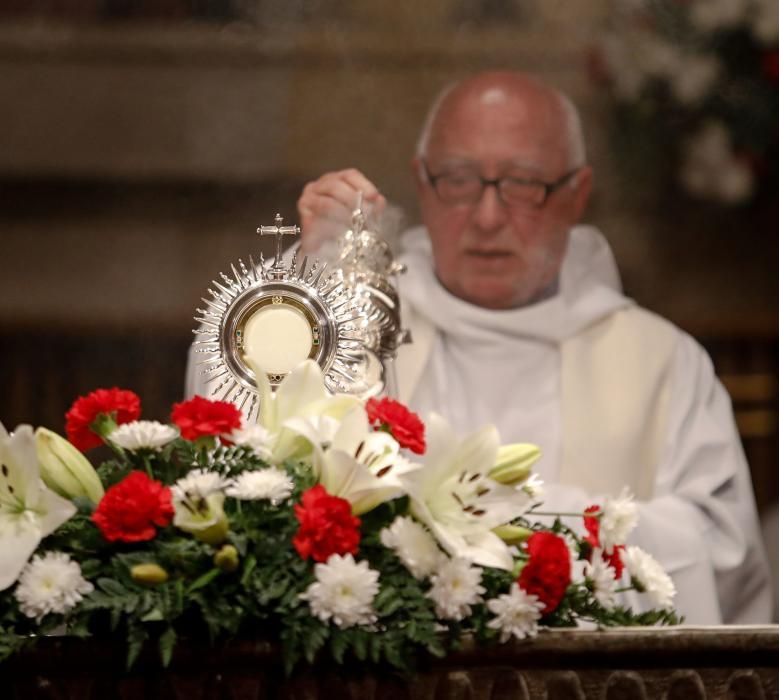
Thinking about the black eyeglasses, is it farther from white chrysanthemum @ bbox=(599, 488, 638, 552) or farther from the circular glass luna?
white chrysanthemum @ bbox=(599, 488, 638, 552)

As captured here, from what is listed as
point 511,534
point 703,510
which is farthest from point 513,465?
point 703,510

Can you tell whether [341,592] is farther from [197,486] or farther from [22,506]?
[22,506]

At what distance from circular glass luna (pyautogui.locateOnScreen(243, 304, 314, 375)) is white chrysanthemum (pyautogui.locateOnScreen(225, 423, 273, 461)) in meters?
0.29

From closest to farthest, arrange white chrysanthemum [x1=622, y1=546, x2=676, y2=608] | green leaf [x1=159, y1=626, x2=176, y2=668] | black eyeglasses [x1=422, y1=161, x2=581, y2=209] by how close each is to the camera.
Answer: green leaf [x1=159, y1=626, x2=176, y2=668] → white chrysanthemum [x1=622, y1=546, x2=676, y2=608] → black eyeglasses [x1=422, y1=161, x2=581, y2=209]

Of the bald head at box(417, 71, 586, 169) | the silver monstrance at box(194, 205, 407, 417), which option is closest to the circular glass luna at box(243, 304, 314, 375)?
the silver monstrance at box(194, 205, 407, 417)

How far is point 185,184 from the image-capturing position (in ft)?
14.7

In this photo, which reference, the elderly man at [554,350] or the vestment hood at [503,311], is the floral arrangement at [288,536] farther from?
the vestment hood at [503,311]

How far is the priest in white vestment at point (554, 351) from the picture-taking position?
145 inches

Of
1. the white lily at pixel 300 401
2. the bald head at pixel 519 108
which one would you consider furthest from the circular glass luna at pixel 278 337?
the bald head at pixel 519 108

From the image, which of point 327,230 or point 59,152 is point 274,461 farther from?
point 59,152

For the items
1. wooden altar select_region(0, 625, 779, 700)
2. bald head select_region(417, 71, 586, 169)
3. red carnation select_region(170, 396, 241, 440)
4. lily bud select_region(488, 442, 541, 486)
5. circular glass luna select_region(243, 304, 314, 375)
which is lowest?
wooden altar select_region(0, 625, 779, 700)

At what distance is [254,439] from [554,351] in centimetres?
222

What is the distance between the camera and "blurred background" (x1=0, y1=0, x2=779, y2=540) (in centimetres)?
443

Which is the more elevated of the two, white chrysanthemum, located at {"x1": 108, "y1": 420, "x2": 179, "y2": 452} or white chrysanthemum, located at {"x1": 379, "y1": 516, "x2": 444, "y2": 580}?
white chrysanthemum, located at {"x1": 108, "y1": 420, "x2": 179, "y2": 452}
